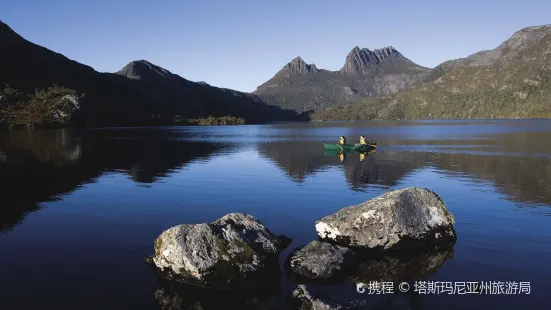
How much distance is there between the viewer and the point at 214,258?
17.4 meters

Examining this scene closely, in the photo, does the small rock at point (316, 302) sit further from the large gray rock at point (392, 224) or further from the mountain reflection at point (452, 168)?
the mountain reflection at point (452, 168)

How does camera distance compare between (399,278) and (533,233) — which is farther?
(533,233)

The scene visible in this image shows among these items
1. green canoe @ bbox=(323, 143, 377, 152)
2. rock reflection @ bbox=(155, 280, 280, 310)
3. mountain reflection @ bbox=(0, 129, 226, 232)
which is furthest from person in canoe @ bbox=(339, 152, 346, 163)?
rock reflection @ bbox=(155, 280, 280, 310)

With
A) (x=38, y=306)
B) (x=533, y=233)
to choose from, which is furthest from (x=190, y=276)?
(x=533, y=233)

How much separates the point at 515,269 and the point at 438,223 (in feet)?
15.4

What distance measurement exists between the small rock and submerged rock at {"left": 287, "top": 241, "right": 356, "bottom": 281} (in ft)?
7.08

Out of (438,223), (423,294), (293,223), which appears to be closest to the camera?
(423,294)

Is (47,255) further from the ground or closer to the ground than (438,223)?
closer to the ground

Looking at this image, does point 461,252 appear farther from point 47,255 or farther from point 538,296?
point 47,255

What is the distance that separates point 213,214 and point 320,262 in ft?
42.9

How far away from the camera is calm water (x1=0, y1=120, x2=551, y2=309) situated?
53.3 feet

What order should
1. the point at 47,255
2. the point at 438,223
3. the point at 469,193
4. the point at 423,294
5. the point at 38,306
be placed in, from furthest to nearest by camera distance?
the point at 469,193 → the point at 438,223 → the point at 47,255 → the point at 423,294 → the point at 38,306

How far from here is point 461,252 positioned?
69.2 ft

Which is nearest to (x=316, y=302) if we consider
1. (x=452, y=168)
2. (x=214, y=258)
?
(x=214, y=258)
